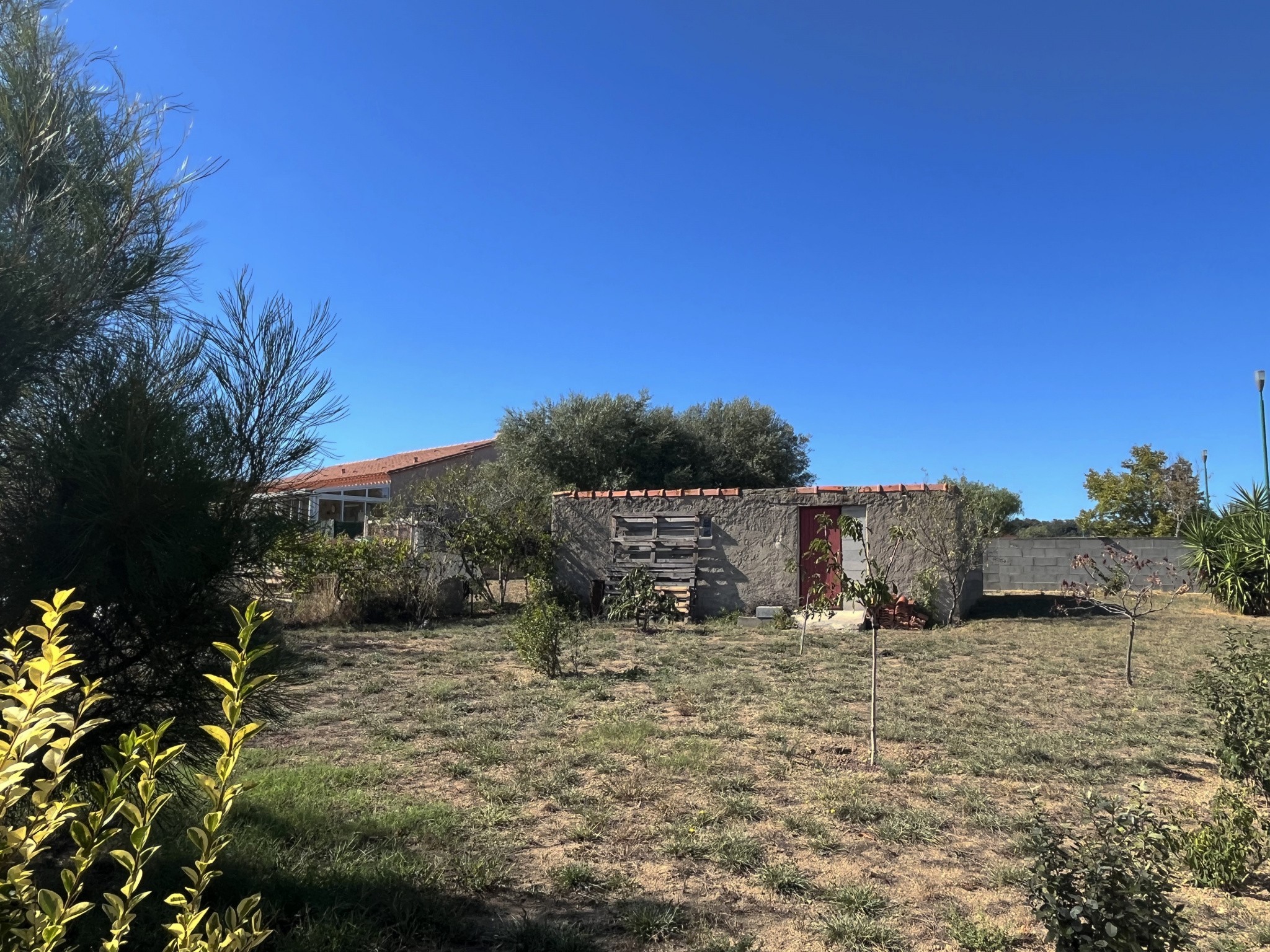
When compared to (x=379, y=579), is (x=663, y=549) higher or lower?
higher

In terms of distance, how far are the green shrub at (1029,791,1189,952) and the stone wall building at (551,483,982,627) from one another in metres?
10.2

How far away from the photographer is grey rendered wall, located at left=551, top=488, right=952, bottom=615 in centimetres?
1359

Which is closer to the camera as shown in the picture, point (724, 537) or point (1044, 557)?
point (724, 537)

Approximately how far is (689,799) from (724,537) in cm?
989

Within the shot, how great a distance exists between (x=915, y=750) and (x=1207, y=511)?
15.5m

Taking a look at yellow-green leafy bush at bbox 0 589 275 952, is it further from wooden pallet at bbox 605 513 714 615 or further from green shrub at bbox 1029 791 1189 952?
wooden pallet at bbox 605 513 714 615

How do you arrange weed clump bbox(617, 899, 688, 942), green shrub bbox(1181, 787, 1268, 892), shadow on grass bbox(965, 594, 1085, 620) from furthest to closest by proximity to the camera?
shadow on grass bbox(965, 594, 1085, 620), green shrub bbox(1181, 787, 1268, 892), weed clump bbox(617, 899, 688, 942)

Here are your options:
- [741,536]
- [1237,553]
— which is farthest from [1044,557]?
[741,536]

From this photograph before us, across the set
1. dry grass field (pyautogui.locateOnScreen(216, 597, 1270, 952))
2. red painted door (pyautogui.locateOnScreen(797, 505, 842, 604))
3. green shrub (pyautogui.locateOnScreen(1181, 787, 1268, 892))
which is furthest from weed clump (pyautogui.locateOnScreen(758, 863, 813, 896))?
red painted door (pyautogui.locateOnScreen(797, 505, 842, 604))

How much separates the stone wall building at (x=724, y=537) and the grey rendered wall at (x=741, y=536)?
1 cm

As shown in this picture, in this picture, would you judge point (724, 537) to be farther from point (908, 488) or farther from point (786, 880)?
point (786, 880)

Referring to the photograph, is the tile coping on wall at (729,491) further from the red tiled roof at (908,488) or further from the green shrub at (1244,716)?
the green shrub at (1244,716)

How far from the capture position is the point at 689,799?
4.75 m

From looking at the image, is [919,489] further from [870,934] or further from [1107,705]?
[870,934]
